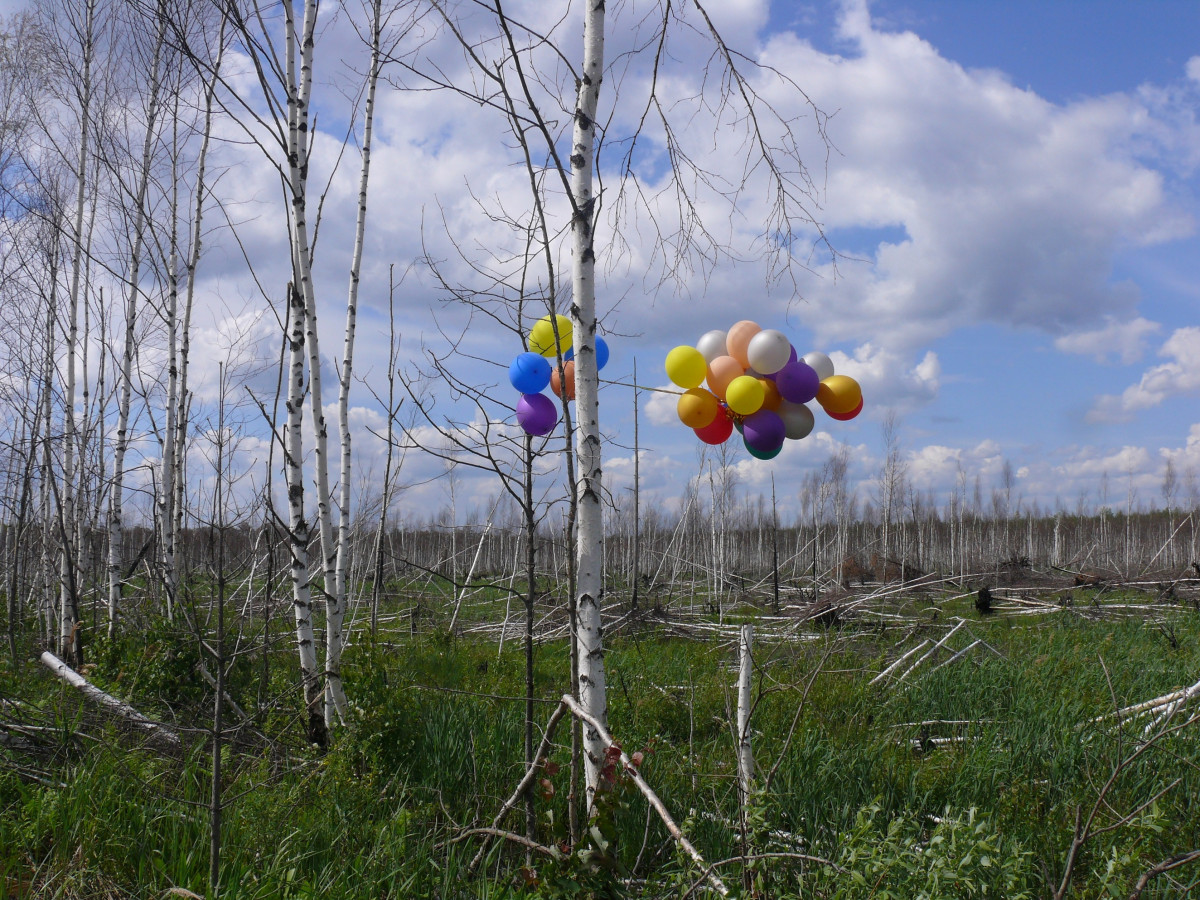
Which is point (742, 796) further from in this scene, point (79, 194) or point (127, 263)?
point (79, 194)

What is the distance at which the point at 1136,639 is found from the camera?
6945 mm

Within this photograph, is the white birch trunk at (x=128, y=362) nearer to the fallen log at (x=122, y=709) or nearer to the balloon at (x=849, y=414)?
the fallen log at (x=122, y=709)

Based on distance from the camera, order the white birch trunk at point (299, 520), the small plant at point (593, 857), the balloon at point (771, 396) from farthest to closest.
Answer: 1. the white birch trunk at point (299, 520)
2. the balloon at point (771, 396)
3. the small plant at point (593, 857)

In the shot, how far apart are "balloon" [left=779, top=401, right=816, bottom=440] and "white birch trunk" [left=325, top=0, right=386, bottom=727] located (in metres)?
2.87

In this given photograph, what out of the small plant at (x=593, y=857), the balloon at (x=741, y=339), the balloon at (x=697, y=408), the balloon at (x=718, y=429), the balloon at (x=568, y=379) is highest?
the balloon at (x=741, y=339)

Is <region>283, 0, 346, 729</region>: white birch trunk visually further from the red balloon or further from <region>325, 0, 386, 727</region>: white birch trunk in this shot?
the red balloon

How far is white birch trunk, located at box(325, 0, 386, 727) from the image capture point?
13.4 feet

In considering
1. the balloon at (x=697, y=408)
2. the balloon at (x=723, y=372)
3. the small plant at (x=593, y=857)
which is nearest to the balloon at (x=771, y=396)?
the balloon at (x=723, y=372)

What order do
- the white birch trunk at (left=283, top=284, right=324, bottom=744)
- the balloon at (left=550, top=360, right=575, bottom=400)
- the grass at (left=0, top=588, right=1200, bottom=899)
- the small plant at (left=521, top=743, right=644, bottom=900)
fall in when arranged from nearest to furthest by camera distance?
the small plant at (left=521, top=743, right=644, bottom=900), the grass at (left=0, top=588, right=1200, bottom=899), the balloon at (left=550, top=360, right=575, bottom=400), the white birch trunk at (left=283, top=284, right=324, bottom=744)

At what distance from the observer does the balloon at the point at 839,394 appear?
11.5 ft

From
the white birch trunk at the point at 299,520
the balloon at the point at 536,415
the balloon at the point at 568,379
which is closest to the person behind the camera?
the balloon at the point at 568,379

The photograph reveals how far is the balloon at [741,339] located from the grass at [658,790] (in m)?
1.49

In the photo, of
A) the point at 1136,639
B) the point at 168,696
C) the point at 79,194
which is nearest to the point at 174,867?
the point at 168,696

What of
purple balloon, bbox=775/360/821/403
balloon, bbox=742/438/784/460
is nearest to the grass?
balloon, bbox=742/438/784/460
